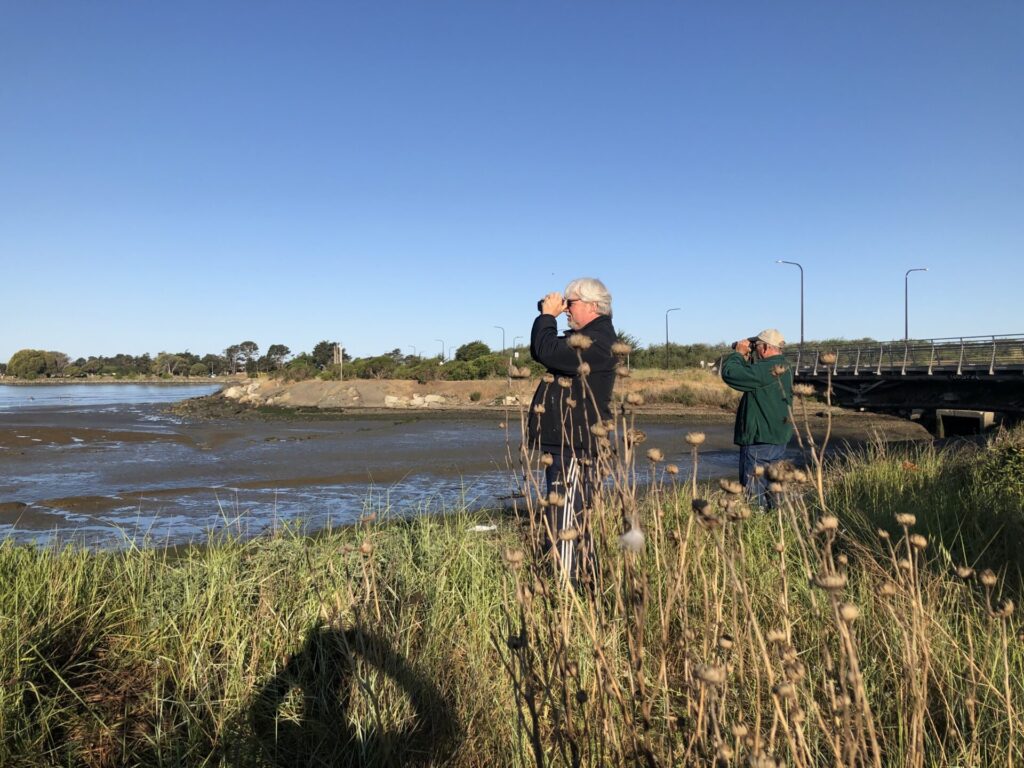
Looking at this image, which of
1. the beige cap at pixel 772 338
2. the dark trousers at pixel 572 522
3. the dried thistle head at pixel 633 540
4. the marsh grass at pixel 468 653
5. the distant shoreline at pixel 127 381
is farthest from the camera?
the distant shoreline at pixel 127 381

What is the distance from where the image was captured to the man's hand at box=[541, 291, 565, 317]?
12.5ft

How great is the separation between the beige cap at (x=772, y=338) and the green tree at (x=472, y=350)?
44.3 m

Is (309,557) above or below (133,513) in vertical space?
above

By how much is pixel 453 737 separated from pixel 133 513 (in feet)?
32.2

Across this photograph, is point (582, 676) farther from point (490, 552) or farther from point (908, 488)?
point (908, 488)

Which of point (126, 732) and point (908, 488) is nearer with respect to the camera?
point (126, 732)

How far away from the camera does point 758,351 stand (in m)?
5.96

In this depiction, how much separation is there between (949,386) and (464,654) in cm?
2089

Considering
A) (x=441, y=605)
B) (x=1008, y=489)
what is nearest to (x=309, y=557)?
(x=441, y=605)

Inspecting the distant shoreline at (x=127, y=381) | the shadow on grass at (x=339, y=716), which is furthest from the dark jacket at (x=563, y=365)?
the distant shoreline at (x=127, y=381)

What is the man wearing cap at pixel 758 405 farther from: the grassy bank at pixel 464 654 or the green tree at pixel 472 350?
the green tree at pixel 472 350

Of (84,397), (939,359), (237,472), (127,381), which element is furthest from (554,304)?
(127,381)

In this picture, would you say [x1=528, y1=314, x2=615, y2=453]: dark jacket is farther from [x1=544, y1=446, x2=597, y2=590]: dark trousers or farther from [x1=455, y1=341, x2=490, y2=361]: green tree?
[x1=455, y1=341, x2=490, y2=361]: green tree

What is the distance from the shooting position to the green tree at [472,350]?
1977 inches
